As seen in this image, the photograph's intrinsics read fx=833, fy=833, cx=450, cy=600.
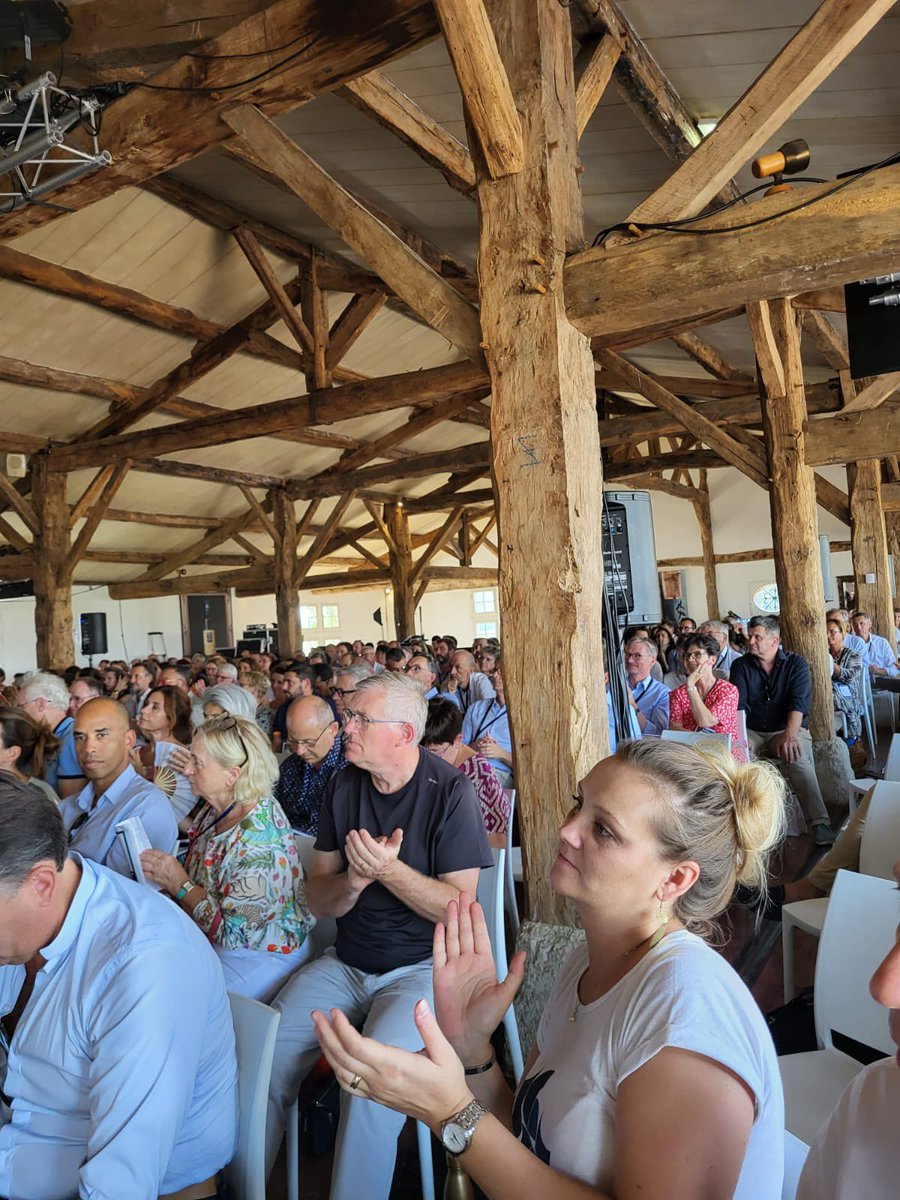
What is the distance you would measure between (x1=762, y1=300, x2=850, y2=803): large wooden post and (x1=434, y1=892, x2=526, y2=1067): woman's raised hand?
5078 mm

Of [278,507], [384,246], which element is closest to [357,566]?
[278,507]

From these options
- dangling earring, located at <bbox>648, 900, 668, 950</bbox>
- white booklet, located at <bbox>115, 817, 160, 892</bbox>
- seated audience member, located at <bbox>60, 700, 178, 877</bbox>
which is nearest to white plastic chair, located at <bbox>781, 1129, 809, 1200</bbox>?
dangling earring, located at <bbox>648, 900, 668, 950</bbox>

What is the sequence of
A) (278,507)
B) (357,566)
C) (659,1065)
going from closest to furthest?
(659,1065) → (278,507) → (357,566)

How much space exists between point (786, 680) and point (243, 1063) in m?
4.61

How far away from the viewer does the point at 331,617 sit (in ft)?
75.9

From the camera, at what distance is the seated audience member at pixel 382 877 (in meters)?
2.12

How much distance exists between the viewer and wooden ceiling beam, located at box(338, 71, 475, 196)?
356cm

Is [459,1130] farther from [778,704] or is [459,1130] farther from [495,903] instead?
[778,704]

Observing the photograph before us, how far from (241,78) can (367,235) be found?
640mm

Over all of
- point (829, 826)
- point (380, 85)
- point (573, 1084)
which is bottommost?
point (829, 826)

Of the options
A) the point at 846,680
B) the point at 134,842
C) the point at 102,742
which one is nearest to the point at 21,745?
the point at 102,742

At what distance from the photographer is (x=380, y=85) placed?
3.71m

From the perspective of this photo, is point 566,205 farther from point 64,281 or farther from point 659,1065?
point 64,281

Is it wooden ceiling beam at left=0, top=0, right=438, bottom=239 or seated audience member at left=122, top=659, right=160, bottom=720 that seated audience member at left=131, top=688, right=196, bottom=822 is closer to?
wooden ceiling beam at left=0, top=0, right=438, bottom=239
